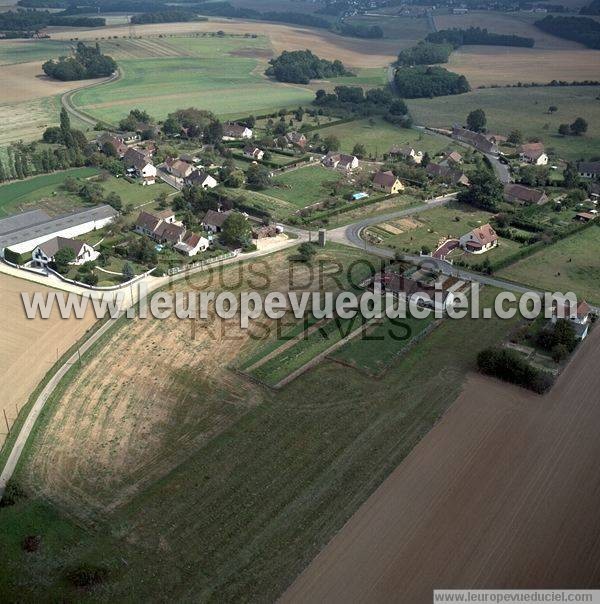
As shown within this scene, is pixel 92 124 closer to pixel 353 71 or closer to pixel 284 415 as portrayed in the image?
pixel 353 71

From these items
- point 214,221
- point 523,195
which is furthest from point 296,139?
point 523,195

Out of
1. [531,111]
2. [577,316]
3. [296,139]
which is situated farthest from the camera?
[531,111]

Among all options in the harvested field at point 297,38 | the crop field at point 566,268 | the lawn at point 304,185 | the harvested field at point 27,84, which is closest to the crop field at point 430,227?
the crop field at point 566,268

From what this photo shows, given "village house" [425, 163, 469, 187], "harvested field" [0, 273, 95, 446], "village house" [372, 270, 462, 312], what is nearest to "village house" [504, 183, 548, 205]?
"village house" [425, 163, 469, 187]

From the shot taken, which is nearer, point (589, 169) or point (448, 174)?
point (448, 174)

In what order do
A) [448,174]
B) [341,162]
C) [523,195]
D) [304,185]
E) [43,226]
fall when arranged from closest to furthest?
[43,226] < [523,195] < [304,185] < [448,174] < [341,162]

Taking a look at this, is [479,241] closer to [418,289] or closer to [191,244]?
[418,289]

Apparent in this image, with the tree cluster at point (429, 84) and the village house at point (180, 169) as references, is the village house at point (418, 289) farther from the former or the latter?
the tree cluster at point (429, 84)
